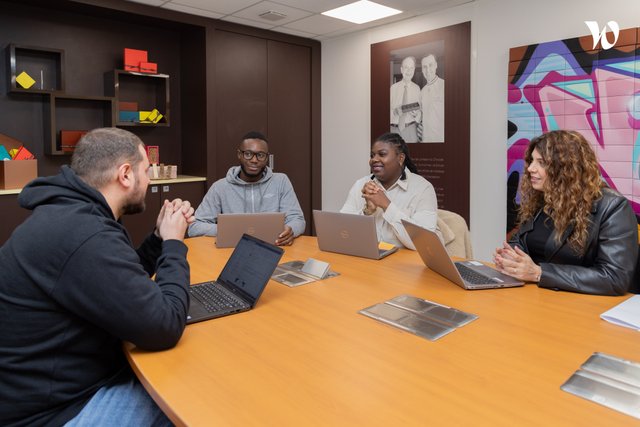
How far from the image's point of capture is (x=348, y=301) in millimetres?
1734

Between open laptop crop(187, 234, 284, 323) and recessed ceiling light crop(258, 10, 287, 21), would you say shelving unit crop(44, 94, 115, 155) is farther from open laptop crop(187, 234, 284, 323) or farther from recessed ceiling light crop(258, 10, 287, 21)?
open laptop crop(187, 234, 284, 323)

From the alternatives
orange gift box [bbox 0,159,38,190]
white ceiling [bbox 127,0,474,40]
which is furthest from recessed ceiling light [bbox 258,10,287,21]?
orange gift box [bbox 0,159,38,190]

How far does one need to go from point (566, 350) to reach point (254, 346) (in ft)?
2.76

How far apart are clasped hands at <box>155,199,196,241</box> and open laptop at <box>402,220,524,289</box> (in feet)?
2.98

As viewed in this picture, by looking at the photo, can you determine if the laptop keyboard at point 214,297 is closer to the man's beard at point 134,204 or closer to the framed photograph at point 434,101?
the man's beard at point 134,204

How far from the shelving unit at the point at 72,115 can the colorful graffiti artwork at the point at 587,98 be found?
12.0ft

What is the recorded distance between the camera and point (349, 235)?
94.9 inches

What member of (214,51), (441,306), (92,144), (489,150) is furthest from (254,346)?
(214,51)

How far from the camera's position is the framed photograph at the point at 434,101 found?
4500 millimetres

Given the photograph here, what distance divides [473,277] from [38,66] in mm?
4187

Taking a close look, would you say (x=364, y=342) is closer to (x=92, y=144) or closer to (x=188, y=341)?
(x=188, y=341)

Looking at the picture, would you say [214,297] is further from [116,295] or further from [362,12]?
[362,12]

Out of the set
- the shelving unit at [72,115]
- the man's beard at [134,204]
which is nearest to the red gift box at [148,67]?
the shelving unit at [72,115]

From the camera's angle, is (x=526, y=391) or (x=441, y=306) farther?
(x=441, y=306)
